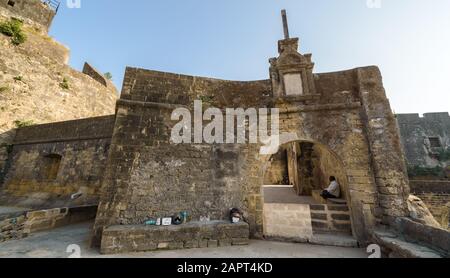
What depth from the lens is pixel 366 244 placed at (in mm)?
4457

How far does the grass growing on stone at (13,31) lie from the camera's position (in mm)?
10883

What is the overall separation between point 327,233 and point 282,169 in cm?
992

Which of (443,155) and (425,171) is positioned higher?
(443,155)

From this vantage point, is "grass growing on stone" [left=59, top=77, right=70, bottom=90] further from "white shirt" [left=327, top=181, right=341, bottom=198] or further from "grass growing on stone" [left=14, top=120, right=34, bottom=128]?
"white shirt" [left=327, top=181, right=341, bottom=198]

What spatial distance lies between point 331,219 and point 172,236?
4657 millimetres

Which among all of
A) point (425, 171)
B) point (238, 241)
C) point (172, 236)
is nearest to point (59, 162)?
point (172, 236)

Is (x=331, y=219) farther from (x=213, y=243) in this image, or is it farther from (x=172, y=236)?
(x=172, y=236)

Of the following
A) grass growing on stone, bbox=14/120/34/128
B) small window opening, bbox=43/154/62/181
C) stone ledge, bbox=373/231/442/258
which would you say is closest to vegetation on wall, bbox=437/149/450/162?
stone ledge, bbox=373/231/442/258

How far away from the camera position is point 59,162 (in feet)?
31.0

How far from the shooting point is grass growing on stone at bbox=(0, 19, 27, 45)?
1088cm

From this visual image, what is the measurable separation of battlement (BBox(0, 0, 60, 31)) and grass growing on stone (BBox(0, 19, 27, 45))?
1027mm

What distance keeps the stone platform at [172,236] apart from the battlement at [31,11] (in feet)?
56.3
